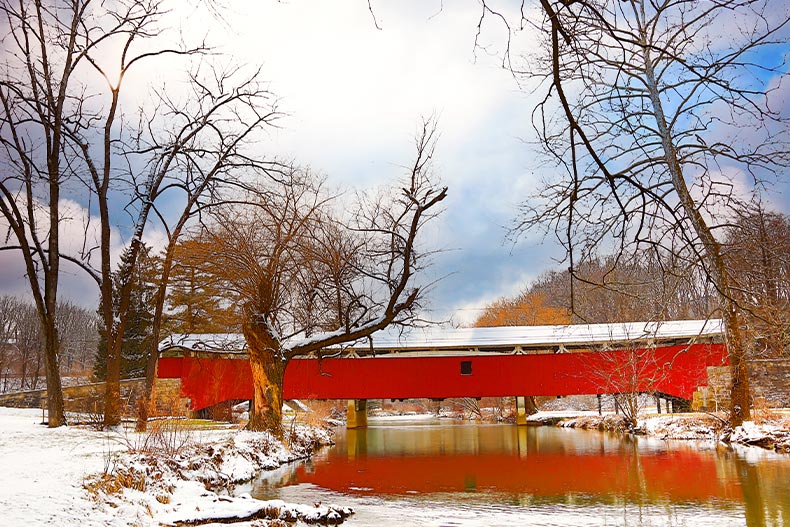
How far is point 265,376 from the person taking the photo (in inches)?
572

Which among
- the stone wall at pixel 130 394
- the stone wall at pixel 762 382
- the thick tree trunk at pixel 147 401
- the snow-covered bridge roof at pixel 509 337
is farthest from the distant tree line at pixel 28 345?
the stone wall at pixel 762 382

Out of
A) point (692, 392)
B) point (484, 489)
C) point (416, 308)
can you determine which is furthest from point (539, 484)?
point (692, 392)

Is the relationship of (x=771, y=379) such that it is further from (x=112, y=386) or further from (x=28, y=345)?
(x=28, y=345)

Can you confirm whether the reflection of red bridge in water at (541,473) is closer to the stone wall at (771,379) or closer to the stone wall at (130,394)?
the stone wall at (771,379)

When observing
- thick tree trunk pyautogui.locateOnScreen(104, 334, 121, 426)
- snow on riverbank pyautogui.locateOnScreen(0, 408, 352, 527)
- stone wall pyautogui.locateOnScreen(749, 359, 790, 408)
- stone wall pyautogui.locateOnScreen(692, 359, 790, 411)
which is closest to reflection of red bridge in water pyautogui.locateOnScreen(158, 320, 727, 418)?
stone wall pyautogui.locateOnScreen(692, 359, 790, 411)

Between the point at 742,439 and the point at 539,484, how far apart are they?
283 inches

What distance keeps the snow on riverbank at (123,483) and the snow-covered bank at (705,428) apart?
1067 centimetres

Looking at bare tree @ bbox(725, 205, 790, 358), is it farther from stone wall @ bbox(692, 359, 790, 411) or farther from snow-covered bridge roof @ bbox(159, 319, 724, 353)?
snow-covered bridge roof @ bbox(159, 319, 724, 353)

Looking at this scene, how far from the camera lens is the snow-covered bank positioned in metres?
14.1

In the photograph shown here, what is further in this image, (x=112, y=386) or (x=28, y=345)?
(x=28, y=345)

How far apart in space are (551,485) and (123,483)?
6156 millimetres

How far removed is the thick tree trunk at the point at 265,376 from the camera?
1442 centimetres

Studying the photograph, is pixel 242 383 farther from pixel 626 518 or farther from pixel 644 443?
pixel 626 518

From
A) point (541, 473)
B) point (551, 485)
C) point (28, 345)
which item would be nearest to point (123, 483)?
point (551, 485)
